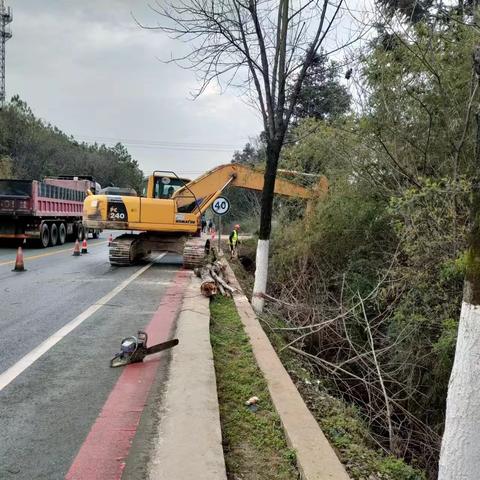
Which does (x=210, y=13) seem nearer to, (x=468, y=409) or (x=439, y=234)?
(x=439, y=234)

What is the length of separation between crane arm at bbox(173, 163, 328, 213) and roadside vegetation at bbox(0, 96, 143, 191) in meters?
38.1

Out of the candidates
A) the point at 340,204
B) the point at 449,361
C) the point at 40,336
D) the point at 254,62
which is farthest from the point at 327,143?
the point at 40,336

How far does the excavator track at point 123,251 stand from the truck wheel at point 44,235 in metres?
6.78

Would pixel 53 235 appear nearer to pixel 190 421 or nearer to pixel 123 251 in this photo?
pixel 123 251

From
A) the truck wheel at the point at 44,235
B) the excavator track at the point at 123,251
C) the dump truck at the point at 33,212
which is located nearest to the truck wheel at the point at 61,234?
the dump truck at the point at 33,212

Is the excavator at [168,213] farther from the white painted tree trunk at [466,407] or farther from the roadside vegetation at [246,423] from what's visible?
the white painted tree trunk at [466,407]

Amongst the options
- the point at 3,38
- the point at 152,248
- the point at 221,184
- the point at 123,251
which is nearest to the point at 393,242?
the point at 221,184

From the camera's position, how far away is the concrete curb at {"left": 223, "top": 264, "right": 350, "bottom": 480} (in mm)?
3637

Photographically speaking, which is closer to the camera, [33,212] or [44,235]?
[33,212]

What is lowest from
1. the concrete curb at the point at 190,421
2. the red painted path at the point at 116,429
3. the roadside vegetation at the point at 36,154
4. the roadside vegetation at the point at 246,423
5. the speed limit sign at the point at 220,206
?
the red painted path at the point at 116,429

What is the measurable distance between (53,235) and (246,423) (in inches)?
783

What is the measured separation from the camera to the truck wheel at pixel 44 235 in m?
21.1

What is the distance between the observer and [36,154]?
64.1m

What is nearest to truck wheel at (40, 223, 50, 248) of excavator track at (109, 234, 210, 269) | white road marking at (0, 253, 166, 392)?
excavator track at (109, 234, 210, 269)
